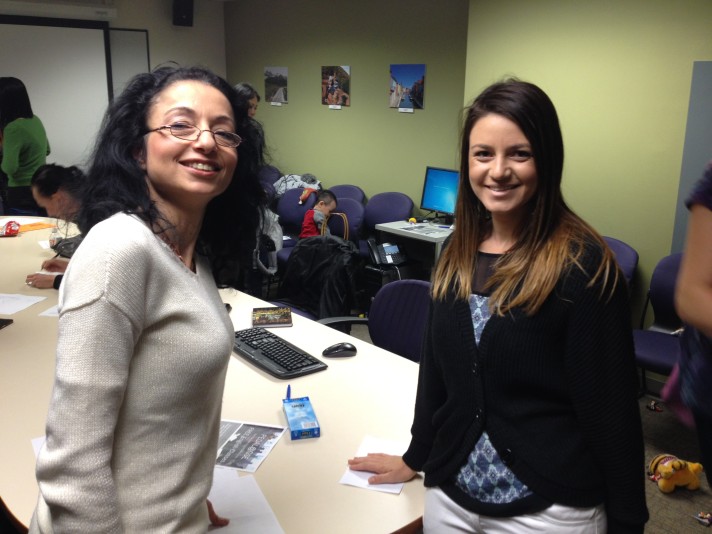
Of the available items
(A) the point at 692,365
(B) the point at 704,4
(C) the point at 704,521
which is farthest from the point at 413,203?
(A) the point at 692,365

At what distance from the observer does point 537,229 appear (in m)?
1.20

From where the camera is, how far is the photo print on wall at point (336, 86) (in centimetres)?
598

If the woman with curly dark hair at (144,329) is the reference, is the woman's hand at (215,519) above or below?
below

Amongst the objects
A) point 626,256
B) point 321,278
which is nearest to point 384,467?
point 321,278

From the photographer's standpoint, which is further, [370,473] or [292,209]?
[292,209]

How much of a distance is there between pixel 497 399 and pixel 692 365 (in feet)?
Result: 1.27

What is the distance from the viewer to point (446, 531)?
125 centimetres

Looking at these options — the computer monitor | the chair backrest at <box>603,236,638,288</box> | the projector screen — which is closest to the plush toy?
the chair backrest at <box>603,236,638,288</box>

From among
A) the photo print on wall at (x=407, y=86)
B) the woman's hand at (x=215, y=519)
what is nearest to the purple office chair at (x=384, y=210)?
the photo print on wall at (x=407, y=86)

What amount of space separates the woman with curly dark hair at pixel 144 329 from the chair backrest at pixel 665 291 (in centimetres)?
283

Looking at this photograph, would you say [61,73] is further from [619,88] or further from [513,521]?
[513,521]

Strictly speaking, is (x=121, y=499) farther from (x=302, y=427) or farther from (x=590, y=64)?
(x=590, y=64)

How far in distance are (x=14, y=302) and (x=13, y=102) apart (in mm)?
3006

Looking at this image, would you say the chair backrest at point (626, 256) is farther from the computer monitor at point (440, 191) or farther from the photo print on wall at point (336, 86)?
the photo print on wall at point (336, 86)
